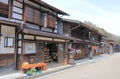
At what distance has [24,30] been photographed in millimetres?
15039

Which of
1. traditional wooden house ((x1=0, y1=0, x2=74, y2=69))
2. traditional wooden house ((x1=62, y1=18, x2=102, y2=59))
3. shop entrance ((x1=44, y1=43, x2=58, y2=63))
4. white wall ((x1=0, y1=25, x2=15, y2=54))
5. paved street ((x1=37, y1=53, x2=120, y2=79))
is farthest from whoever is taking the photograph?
traditional wooden house ((x1=62, y1=18, x2=102, y2=59))

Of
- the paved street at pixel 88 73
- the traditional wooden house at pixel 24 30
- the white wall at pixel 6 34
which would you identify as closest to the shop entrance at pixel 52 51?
the traditional wooden house at pixel 24 30

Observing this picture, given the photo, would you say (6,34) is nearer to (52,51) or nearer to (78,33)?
(52,51)

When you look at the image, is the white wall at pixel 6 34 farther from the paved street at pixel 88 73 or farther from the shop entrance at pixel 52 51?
the shop entrance at pixel 52 51

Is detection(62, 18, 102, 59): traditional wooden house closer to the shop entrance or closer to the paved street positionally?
the shop entrance

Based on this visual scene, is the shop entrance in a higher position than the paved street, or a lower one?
higher

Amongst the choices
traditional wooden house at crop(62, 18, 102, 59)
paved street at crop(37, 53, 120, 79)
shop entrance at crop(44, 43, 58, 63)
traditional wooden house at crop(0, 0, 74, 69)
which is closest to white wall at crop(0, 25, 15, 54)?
traditional wooden house at crop(0, 0, 74, 69)

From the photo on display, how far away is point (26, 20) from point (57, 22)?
304 inches

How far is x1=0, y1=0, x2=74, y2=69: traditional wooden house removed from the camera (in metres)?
15.1

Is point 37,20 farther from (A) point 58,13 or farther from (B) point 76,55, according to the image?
(B) point 76,55

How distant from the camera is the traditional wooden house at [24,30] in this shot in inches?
595

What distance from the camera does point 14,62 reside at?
16.2 m

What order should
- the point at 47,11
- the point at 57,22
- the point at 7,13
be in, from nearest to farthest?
1. the point at 7,13
2. the point at 47,11
3. the point at 57,22

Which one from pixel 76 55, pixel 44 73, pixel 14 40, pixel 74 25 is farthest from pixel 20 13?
pixel 76 55
